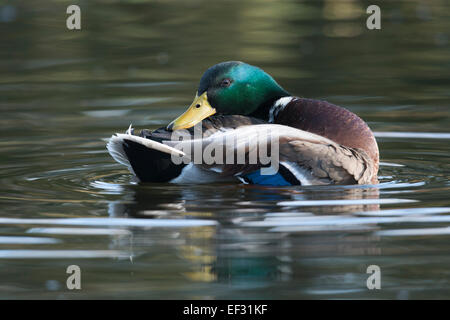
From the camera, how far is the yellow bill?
7330mm

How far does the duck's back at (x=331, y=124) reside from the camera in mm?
7371

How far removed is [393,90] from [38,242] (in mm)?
6680

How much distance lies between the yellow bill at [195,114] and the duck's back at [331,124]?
0.58 metres

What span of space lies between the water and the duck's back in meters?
0.36

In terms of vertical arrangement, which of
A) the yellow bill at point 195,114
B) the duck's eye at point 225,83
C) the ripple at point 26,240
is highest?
the duck's eye at point 225,83

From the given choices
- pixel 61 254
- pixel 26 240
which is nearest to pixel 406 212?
pixel 61 254

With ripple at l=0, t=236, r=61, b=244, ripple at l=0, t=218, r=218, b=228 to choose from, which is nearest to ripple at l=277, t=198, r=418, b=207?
ripple at l=0, t=218, r=218, b=228

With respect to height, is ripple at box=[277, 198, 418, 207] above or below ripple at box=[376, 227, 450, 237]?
above

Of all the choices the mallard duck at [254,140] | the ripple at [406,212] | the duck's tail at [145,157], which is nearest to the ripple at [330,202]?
the ripple at [406,212]

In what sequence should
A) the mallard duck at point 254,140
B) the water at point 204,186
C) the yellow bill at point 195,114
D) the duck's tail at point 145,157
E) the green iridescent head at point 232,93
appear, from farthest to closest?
the green iridescent head at point 232,93
the yellow bill at point 195,114
the mallard duck at point 254,140
the duck's tail at point 145,157
the water at point 204,186

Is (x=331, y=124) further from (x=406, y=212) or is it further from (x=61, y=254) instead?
(x=61, y=254)

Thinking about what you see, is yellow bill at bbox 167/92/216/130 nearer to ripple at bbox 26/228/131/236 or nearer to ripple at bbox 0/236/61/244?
ripple at bbox 26/228/131/236

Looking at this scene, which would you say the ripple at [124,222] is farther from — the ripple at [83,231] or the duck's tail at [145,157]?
the duck's tail at [145,157]

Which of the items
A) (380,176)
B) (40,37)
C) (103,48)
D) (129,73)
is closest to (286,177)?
(380,176)
